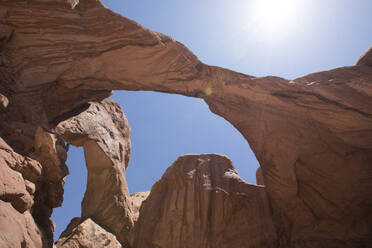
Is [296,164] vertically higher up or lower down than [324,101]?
lower down

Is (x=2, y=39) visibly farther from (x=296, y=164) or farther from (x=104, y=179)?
(x=296, y=164)

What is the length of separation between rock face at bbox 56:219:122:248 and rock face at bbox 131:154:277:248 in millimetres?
3023

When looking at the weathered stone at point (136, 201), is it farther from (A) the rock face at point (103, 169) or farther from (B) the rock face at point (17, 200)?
(B) the rock face at point (17, 200)

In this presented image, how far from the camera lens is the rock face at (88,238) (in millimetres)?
10617

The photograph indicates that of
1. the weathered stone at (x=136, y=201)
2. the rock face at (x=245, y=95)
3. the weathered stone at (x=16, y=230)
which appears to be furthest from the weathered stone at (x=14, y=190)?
the weathered stone at (x=136, y=201)

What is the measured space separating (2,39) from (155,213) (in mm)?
6643

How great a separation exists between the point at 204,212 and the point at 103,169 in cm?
639

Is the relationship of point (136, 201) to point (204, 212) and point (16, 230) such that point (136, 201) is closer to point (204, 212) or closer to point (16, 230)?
point (204, 212)

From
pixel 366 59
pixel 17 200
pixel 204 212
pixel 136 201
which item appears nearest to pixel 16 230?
pixel 17 200

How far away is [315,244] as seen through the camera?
26.0 feet

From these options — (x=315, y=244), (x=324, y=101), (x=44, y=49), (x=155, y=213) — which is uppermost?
(x=44, y=49)

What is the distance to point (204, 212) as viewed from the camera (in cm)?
893

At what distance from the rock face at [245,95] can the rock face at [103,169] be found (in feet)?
9.70

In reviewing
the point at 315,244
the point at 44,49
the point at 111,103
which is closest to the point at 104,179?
the point at 111,103
